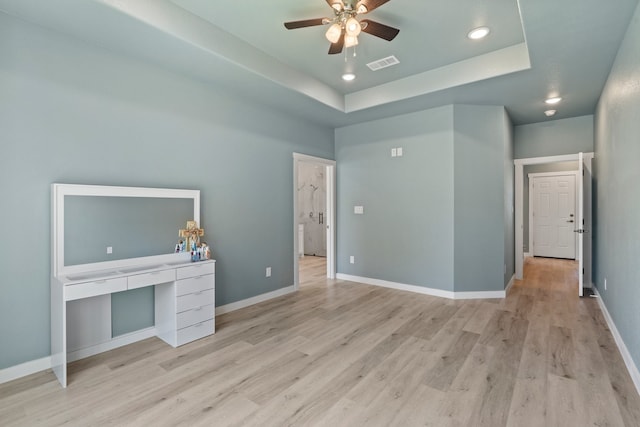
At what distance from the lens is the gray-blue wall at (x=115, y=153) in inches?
92.7

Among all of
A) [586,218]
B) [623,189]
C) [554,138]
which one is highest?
[554,138]

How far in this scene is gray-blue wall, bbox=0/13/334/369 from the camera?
2.36 m

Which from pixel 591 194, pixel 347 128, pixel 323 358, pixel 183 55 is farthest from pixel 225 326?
pixel 591 194

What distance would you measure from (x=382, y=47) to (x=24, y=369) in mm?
4088

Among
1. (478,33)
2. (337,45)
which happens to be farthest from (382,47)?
(478,33)

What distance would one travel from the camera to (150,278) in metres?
2.71

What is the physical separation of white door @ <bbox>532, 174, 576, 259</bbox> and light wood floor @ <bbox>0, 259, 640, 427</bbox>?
4675 millimetres

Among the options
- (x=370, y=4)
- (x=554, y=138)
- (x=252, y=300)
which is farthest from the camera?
(x=554, y=138)

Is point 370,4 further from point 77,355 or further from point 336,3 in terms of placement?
point 77,355

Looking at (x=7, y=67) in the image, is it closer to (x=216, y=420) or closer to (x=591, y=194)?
(x=216, y=420)

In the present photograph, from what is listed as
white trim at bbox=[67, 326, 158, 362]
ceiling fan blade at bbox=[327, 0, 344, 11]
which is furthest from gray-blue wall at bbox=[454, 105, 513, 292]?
white trim at bbox=[67, 326, 158, 362]

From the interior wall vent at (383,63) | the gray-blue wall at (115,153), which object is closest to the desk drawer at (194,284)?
the gray-blue wall at (115,153)

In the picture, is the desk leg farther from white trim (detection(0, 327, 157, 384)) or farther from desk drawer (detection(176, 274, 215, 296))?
desk drawer (detection(176, 274, 215, 296))

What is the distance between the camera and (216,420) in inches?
74.4
